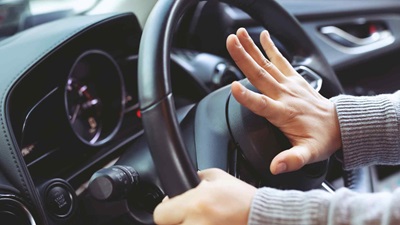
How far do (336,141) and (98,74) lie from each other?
0.49 meters

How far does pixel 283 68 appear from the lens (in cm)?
84

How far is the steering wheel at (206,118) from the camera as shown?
59 cm

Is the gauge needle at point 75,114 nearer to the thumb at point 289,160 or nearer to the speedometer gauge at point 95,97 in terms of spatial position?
the speedometer gauge at point 95,97

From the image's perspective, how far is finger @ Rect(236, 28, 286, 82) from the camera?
771 millimetres

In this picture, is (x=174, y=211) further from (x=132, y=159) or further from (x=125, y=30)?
(x=125, y=30)

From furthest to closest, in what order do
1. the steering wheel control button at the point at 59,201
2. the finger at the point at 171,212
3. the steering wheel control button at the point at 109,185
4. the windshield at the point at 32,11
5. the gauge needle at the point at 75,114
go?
the windshield at the point at 32,11 < the gauge needle at the point at 75,114 < the steering wheel control button at the point at 59,201 < the steering wheel control button at the point at 109,185 < the finger at the point at 171,212

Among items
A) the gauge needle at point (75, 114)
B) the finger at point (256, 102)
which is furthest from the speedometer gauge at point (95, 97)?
the finger at point (256, 102)

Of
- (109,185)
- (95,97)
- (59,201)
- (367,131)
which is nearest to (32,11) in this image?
(95,97)

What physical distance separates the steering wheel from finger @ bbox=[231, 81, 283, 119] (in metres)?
0.04

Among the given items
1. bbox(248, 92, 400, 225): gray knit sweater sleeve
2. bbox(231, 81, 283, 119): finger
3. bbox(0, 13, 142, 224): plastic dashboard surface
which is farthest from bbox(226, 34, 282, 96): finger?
bbox(0, 13, 142, 224): plastic dashboard surface

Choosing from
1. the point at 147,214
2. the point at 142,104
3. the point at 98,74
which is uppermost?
the point at 142,104

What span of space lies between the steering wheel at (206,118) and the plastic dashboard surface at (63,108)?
0.22m

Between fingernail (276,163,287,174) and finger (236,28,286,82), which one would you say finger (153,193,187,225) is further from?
finger (236,28,286,82)

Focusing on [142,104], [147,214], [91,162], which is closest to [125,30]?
[91,162]
